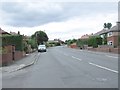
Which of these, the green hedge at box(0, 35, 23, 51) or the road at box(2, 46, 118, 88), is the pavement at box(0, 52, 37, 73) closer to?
the road at box(2, 46, 118, 88)

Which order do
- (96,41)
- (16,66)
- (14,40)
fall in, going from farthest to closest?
(96,41) → (14,40) → (16,66)

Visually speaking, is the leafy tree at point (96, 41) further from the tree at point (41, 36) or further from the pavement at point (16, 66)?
the tree at point (41, 36)

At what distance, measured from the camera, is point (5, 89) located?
11.6 m

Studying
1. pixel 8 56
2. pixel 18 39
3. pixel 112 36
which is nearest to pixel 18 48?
pixel 18 39

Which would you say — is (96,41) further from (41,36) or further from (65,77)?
(65,77)

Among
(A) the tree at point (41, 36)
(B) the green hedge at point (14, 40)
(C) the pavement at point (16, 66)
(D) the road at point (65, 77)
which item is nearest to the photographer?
(D) the road at point (65, 77)

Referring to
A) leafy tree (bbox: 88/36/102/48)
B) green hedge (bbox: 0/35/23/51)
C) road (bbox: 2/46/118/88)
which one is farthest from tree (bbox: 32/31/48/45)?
road (bbox: 2/46/118/88)

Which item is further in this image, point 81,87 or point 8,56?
point 8,56

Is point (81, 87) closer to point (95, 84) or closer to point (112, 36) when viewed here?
point (95, 84)

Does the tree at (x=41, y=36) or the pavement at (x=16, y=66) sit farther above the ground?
the tree at (x=41, y=36)

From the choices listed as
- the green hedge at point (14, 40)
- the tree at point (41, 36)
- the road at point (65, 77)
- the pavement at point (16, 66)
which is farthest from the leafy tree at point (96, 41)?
the road at point (65, 77)

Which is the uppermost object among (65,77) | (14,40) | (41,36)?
(41,36)

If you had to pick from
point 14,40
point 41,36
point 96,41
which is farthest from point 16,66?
point 41,36

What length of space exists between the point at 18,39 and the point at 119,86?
3077 cm
